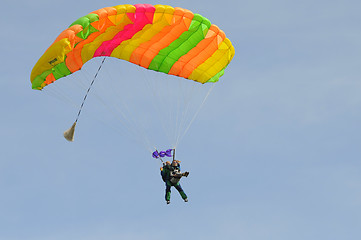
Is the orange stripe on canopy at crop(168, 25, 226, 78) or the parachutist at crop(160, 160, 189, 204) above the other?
the orange stripe on canopy at crop(168, 25, 226, 78)

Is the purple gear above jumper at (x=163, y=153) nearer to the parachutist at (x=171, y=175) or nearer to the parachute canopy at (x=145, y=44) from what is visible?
the parachutist at (x=171, y=175)

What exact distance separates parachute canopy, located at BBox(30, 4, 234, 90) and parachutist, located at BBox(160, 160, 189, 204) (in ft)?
11.6

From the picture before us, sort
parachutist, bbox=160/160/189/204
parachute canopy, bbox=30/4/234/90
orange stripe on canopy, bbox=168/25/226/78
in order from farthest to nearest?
orange stripe on canopy, bbox=168/25/226/78 < parachutist, bbox=160/160/189/204 < parachute canopy, bbox=30/4/234/90

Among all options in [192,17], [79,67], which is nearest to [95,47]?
[79,67]

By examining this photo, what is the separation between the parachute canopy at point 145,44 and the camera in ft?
94.2

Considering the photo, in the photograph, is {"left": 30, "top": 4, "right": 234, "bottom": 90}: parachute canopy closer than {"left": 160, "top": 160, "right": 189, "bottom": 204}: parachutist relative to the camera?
Yes

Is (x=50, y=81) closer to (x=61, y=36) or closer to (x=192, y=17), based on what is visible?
(x=61, y=36)

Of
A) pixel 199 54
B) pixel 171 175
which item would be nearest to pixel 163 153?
pixel 171 175

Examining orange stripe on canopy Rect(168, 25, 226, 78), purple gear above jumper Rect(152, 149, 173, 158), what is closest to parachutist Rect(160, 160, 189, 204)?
purple gear above jumper Rect(152, 149, 173, 158)

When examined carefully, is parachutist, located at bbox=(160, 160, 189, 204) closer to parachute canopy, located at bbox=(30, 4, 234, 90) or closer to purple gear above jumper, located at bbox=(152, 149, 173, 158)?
purple gear above jumper, located at bbox=(152, 149, 173, 158)

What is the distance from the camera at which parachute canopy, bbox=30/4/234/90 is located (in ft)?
94.2

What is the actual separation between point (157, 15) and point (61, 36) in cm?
337

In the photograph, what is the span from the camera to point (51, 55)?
1116 inches

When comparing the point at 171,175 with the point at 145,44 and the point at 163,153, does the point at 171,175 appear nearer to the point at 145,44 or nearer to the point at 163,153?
the point at 163,153
